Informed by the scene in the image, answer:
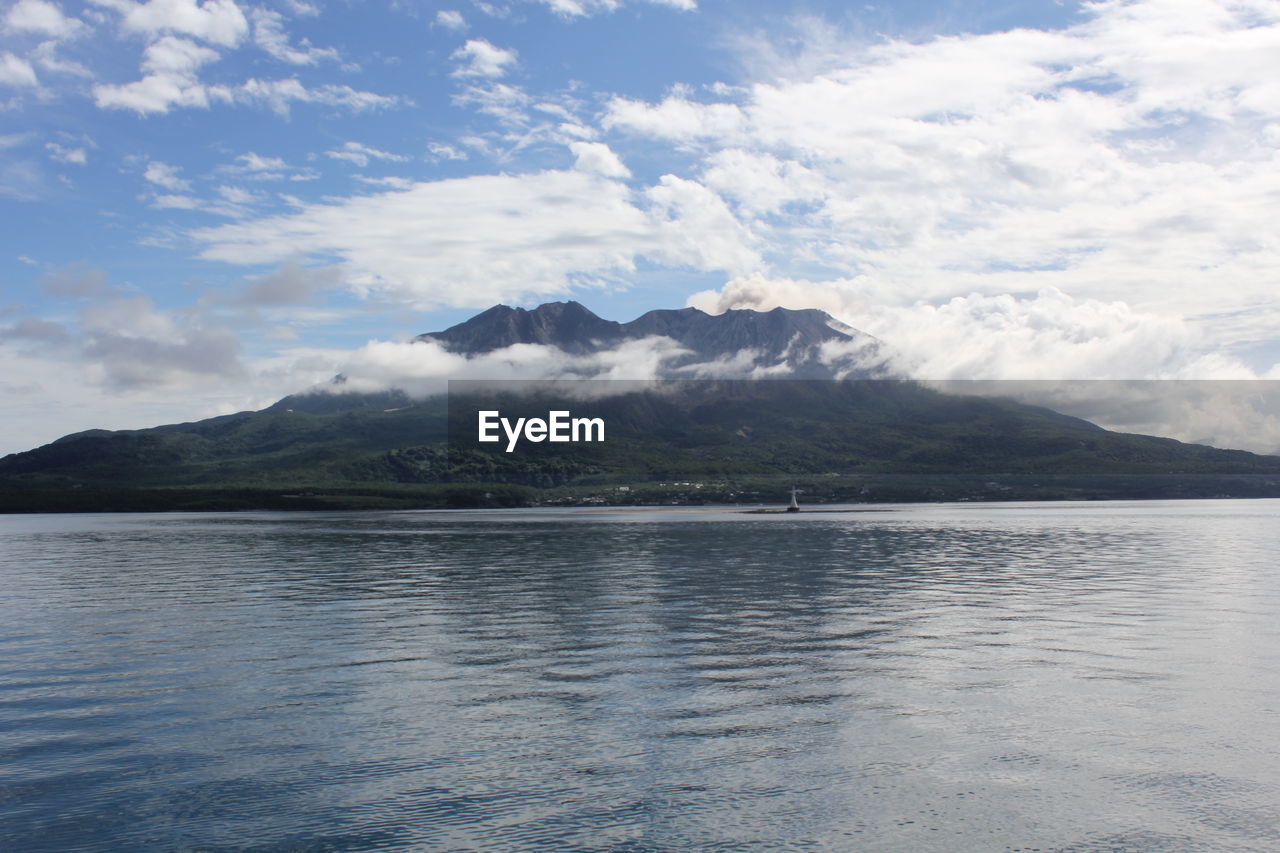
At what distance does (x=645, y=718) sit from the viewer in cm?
3080

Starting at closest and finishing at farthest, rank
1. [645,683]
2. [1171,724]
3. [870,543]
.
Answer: [1171,724] → [645,683] → [870,543]

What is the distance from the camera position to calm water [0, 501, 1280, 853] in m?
21.7

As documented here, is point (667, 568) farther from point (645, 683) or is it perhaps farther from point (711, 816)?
point (711, 816)

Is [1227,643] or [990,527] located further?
[990,527]

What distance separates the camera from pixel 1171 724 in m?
30.2

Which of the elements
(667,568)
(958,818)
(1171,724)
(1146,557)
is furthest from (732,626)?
(1146,557)

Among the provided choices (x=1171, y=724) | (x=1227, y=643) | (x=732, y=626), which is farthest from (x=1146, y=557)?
(x=1171, y=724)

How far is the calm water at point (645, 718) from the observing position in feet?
71.3

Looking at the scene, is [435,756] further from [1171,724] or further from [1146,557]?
[1146,557]

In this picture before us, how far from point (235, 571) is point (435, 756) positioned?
73.5m

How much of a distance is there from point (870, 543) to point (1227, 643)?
274ft

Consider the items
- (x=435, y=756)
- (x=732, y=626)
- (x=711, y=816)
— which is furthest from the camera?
(x=732, y=626)

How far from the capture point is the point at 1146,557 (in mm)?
101812

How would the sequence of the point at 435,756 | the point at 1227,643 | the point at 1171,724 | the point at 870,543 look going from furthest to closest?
the point at 870,543, the point at 1227,643, the point at 1171,724, the point at 435,756
